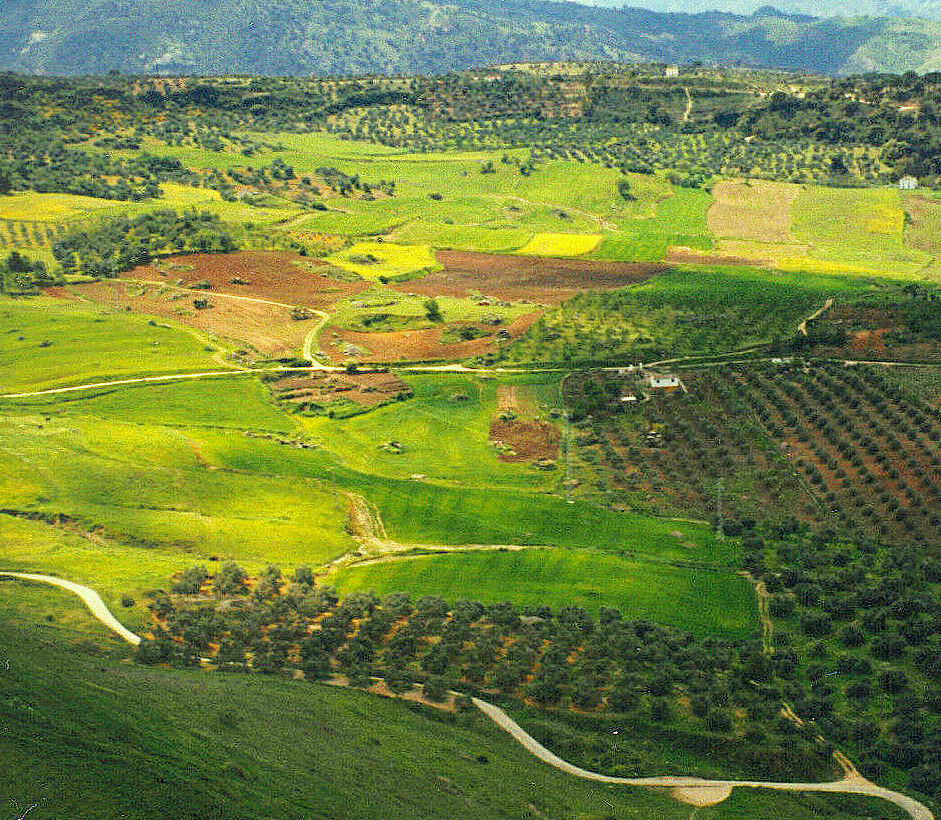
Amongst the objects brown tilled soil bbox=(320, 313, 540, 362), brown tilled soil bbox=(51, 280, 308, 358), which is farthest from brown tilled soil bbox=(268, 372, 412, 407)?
brown tilled soil bbox=(51, 280, 308, 358)

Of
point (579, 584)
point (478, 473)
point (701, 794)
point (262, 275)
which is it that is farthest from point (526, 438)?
point (262, 275)

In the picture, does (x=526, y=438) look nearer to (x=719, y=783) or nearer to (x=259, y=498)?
(x=259, y=498)

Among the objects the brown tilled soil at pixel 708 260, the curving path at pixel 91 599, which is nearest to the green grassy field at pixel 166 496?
the curving path at pixel 91 599

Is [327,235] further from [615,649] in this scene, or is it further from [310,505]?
[615,649]

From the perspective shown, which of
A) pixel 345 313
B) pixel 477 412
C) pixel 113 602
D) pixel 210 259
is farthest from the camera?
pixel 210 259

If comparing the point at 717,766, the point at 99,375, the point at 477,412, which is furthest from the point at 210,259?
the point at 717,766

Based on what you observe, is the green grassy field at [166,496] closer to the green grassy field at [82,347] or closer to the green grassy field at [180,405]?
the green grassy field at [180,405]

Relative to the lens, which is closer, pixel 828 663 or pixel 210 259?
pixel 828 663
